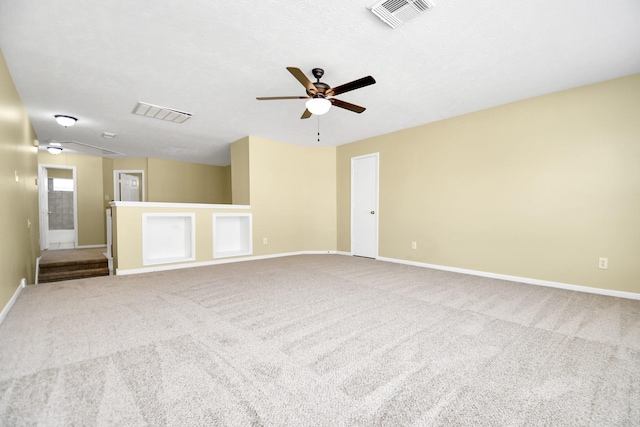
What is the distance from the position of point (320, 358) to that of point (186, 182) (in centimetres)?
797

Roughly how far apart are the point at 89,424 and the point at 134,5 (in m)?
2.72

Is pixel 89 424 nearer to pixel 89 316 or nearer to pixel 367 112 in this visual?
pixel 89 316

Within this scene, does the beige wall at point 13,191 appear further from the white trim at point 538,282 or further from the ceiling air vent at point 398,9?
the white trim at point 538,282

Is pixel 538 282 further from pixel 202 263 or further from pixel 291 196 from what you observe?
pixel 202 263

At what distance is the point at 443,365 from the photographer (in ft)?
5.68

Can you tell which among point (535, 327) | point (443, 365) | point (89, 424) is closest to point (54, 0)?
point (89, 424)

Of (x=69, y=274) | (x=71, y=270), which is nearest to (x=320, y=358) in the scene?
(x=69, y=274)

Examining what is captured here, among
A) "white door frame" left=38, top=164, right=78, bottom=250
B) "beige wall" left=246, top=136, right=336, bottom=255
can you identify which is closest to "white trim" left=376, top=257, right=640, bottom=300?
"beige wall" left=246, top=136, right=336, bottom=255

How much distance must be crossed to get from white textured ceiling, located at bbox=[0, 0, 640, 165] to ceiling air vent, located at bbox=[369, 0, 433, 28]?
0.09 metres

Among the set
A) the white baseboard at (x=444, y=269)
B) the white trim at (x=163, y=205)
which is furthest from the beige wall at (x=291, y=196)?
the white trim at (x=163, y=205)

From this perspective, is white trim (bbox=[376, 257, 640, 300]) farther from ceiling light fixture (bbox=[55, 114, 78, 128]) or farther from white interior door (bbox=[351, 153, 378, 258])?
ceiling light fixture (bbox=[55, 114, 78, 128])

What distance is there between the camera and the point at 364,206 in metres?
5.98

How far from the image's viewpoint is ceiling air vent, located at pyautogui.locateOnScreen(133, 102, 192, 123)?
13.4 feet

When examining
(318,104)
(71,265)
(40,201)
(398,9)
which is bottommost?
(71,265)
